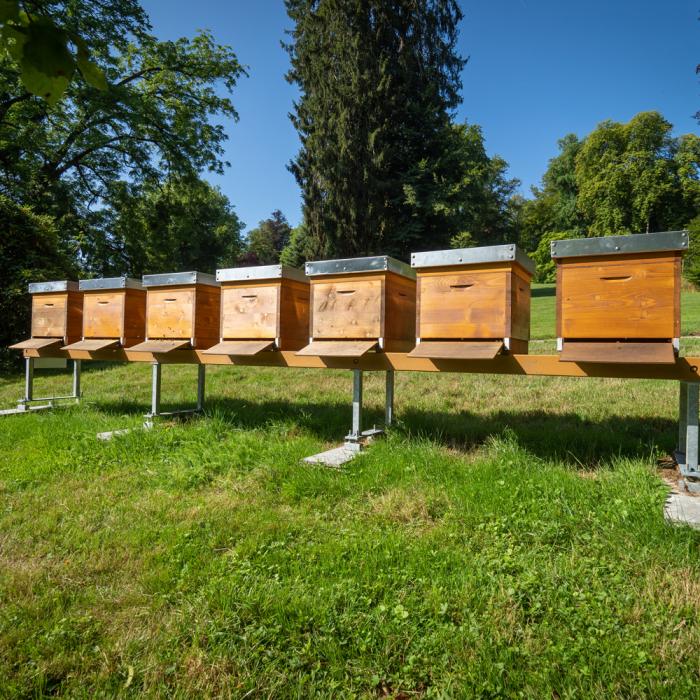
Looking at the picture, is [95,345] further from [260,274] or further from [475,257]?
[475,257]

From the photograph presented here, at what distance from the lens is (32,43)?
1109 mm

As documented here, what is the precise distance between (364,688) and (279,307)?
3.19 metres

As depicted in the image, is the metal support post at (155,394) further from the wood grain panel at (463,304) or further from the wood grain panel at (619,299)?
the wood grain panel at (619,299)

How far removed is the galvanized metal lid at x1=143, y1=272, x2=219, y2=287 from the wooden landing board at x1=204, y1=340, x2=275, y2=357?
30.4 inches

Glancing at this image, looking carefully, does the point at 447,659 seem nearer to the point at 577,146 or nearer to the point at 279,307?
the point at 279,307

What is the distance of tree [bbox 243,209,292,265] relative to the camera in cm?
5962

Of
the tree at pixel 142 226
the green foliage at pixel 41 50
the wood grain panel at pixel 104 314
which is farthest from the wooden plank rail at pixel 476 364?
the tree at pixel 142 226

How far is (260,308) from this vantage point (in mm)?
4465

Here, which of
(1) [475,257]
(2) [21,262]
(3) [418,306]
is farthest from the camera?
(2) [21,262]

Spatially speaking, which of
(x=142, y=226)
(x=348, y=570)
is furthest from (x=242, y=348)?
(x=142, y=226)

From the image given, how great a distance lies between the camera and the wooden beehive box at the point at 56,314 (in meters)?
6.07

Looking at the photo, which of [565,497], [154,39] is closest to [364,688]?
[565,497]

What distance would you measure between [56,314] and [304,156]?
20.3m

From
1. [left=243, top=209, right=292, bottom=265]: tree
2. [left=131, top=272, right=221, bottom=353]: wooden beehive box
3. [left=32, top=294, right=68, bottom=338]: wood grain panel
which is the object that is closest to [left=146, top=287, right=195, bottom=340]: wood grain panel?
Answer: [left=131, top=272, right=221, bottom=353]: wooden beehive box
